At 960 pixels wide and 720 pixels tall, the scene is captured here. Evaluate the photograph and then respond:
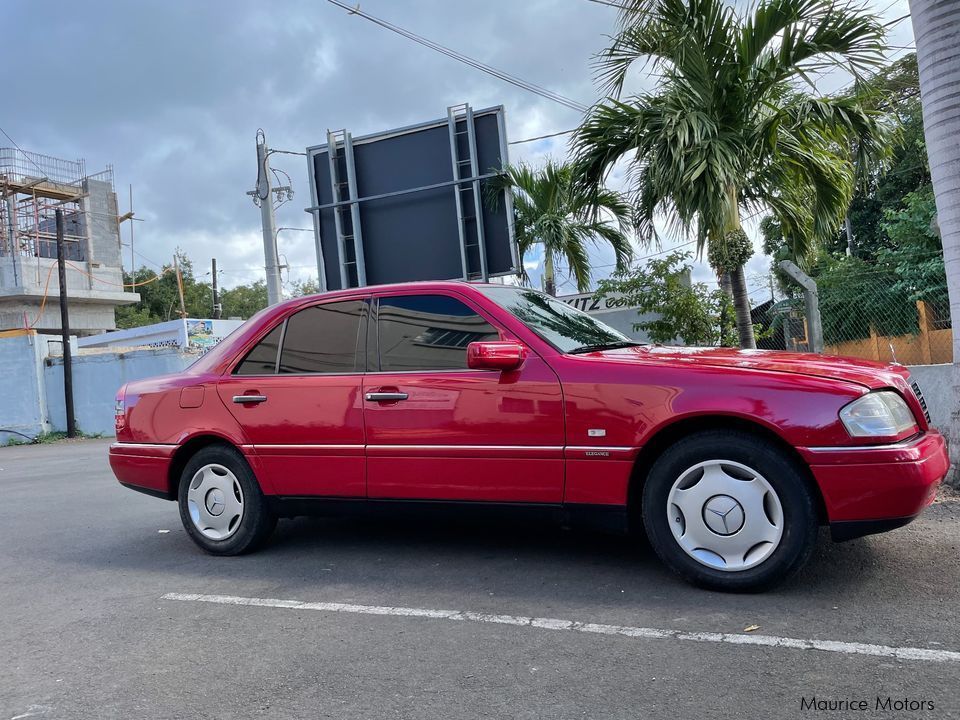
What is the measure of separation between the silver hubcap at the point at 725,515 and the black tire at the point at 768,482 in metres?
0.02

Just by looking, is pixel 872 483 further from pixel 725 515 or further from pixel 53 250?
pixel 53 250

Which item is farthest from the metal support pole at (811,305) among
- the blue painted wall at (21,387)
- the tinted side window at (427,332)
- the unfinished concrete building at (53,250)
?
the unfinished concrete building at (53,250)

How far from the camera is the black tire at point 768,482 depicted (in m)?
3.61

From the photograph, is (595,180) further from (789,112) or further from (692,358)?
(692,358)

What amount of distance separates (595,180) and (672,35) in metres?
1.75

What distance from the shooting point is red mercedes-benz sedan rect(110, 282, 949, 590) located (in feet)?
11.8

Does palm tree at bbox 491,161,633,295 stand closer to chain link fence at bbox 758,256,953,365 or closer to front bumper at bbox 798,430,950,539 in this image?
chain link fence at bbox 758,256,953,365

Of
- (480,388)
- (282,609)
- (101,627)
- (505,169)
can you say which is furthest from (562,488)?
(505,169)

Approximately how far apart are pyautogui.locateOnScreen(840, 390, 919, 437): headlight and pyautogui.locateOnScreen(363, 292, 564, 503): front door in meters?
1.34

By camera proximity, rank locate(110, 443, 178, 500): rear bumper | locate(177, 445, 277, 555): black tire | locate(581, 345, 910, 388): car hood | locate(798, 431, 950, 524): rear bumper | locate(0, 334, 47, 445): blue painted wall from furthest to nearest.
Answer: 1. locate(0, 334, 47, 445): blue painted wall
2. locate(110, 443, 178, 500): rear bumper
3. locate(177, 445, 277, 555): black tire
4. locate(581, 345, 910, 388): car hood
5. locate(798, 431, 950, 524): rear bumper

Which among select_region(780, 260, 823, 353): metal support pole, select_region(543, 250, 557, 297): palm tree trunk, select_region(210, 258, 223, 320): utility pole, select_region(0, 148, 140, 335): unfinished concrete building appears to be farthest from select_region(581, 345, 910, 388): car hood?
select_region(210, 258, 223, 320): utility pole

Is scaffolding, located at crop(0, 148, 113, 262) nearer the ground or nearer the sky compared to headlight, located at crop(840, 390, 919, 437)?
nearer the sky

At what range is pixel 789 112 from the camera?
26.7 feet

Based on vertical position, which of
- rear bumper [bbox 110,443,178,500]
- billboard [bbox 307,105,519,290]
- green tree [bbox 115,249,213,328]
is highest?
green tree [bbox 115,249,213,328]
